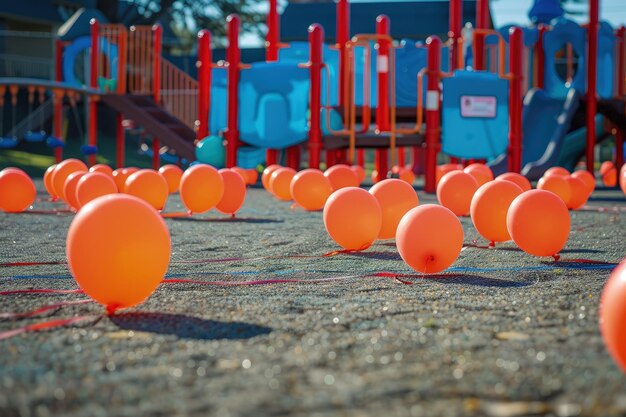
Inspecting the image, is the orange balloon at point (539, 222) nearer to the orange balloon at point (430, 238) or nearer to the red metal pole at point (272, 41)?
the orange balloon at point (430, 238)

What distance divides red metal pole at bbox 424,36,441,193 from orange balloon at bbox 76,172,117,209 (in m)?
6.97

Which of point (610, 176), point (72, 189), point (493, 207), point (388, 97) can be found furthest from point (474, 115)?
point (493, 207)

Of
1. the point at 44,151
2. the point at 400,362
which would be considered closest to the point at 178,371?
the point at 400,362

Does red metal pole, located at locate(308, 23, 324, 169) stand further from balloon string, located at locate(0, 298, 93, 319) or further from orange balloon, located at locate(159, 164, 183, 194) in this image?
balloon string, located at locate(0, 298, 93, 319)

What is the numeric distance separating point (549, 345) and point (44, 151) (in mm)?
28576

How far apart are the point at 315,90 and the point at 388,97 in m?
2.09

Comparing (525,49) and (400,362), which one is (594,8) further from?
(400,362)

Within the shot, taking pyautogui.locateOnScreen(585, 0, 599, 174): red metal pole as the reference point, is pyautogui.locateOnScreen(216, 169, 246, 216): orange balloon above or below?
below

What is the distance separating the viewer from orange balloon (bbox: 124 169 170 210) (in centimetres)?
948

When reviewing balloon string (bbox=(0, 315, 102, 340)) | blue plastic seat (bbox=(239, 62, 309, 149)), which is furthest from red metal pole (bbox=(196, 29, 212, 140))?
balloon string (bbox=(0, 315, 102, 340))

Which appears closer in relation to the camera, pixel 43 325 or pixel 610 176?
pixel 43 325

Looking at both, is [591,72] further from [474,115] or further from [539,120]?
[474,115]

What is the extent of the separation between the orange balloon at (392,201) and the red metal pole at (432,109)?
7.21 meters

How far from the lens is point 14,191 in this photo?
10.1m
